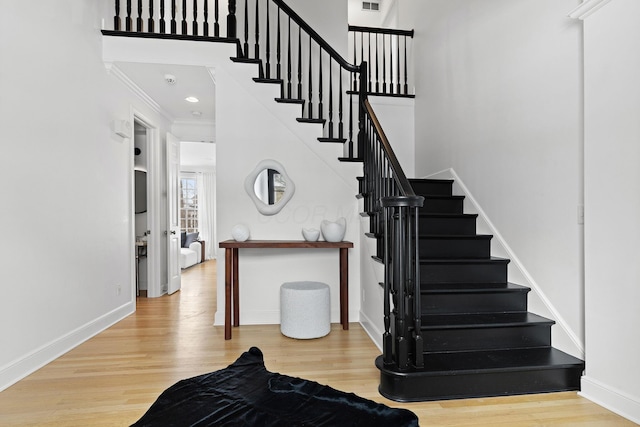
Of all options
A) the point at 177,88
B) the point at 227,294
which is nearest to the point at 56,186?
the point at 227,294

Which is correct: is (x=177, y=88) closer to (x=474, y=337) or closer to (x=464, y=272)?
(x=464, y=272)

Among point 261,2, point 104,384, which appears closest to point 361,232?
point 104,384

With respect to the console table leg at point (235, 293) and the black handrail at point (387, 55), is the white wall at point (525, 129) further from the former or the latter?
the console table leg at point (235, 293)

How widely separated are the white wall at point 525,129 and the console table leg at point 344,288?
1413mm

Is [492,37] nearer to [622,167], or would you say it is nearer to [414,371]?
[622,167]

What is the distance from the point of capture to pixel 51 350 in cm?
259

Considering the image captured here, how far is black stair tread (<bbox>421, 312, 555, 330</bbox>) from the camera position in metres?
2.31

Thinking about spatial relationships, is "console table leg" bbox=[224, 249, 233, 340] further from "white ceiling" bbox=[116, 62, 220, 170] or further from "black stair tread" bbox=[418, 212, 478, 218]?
"white ceiling" bbox=[116, 62, 220, 170]

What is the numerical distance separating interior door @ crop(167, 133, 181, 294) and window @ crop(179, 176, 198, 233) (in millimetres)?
4918

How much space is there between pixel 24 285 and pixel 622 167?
379cm

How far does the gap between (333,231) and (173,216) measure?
2941 mm

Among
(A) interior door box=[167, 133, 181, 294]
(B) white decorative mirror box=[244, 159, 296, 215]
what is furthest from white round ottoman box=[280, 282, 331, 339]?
(A) interior door box=[167, 133, 181, 294]

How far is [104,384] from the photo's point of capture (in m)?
2.24

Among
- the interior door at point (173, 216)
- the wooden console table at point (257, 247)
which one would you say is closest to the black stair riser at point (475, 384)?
the wooden console table at point (257, 247)
